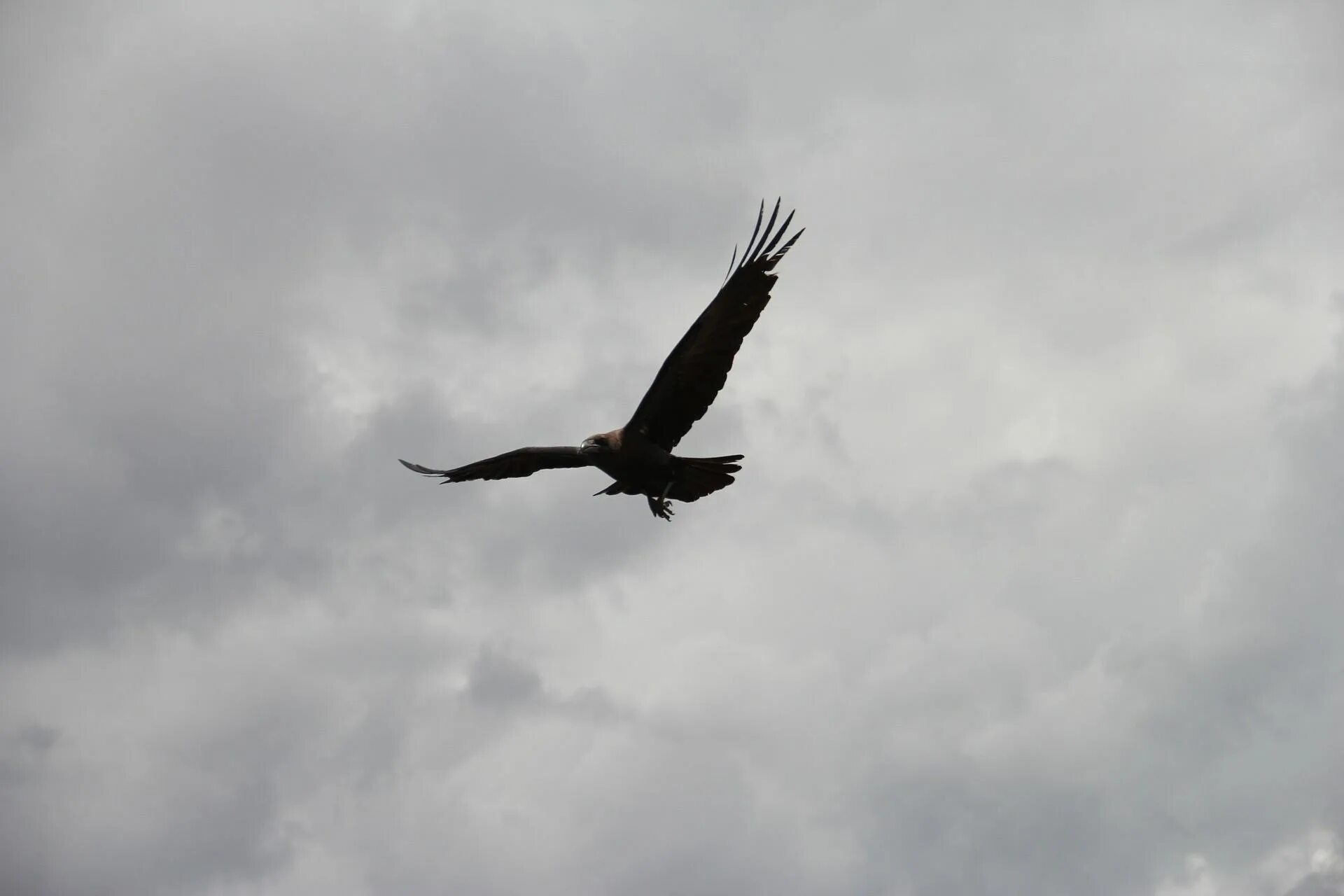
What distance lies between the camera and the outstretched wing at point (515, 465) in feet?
90.4

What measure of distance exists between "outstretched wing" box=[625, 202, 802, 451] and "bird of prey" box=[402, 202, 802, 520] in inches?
0.4

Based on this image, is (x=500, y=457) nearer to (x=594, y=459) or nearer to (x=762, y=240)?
(x=594, y=459)

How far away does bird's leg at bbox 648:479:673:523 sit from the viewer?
26828 mm

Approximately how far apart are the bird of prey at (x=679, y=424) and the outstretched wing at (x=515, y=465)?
16 millimetres

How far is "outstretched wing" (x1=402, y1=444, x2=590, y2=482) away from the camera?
2755 cm

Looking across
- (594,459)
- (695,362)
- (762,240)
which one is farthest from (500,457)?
(762,240)

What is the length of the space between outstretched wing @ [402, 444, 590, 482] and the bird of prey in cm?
2

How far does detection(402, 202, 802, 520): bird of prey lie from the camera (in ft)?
83.8

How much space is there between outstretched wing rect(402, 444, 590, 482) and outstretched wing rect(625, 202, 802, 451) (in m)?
1.32

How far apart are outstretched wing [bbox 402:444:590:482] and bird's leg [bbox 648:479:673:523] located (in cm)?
121

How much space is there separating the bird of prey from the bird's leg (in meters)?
0.02

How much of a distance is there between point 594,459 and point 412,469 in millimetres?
3091

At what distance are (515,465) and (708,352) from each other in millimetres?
3985

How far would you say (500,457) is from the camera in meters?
27.3
